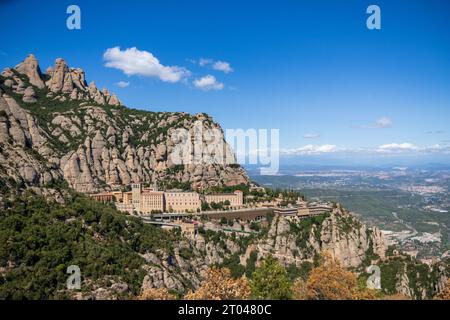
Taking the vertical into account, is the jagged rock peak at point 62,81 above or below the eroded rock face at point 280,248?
above

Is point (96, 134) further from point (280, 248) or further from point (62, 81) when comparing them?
point (280, 248)

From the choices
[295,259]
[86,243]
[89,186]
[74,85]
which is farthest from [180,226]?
[74,85]

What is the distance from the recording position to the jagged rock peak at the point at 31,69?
109 m

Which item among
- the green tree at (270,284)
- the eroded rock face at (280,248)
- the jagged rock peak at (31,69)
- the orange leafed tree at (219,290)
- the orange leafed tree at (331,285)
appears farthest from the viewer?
the jagged rock peak at (31,69)

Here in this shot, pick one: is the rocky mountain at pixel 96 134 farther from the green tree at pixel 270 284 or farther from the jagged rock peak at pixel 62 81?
the green tree at pixel 270 284

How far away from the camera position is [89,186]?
85875mm

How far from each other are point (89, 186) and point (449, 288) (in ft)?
246

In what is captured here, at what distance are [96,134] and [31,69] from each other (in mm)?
32353

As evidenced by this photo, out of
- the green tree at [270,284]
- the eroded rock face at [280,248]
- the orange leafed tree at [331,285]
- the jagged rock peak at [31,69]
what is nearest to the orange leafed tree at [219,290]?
the green tree at [270,284]

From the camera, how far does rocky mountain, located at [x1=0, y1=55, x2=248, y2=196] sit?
86312mm
